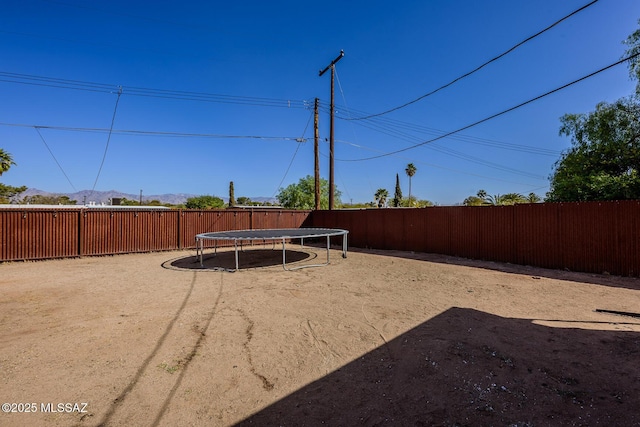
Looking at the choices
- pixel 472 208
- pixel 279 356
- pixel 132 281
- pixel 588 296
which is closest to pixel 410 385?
pixel 279 356

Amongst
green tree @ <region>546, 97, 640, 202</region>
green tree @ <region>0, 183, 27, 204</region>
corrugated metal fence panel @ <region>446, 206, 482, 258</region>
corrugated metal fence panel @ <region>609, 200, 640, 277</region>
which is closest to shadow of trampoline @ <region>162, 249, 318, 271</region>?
corrugated metal fence panel @ <region>446, 206, 482, 258</region>

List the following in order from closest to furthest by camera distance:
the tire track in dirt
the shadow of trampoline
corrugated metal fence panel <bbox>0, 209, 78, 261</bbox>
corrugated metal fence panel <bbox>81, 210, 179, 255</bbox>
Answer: the tire track in dirt < the shadow of trampoline < corrugated metal fence panel <bbox>0, 209, 78, 261</bbox> < corrugated metal fence panel <bbox>81, 210, 179, 255</bbox>

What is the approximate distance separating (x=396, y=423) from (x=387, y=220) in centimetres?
1081

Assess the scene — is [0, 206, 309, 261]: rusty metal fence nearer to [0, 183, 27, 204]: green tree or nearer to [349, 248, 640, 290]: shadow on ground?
[349, 248, 640, 290]: shadow on ground

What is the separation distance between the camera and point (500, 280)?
266 inches

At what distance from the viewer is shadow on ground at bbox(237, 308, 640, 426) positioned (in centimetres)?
220

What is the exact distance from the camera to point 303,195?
30.0 metres

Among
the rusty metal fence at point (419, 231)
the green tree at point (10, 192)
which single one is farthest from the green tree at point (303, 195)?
the green tree at point (10, 192)

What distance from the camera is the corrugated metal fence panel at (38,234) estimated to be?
9133 mm

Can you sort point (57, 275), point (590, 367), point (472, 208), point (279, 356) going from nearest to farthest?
point (590, 367) < point (279, 356) < point (57, 275) < point (472, 208)

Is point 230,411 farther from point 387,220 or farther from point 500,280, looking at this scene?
point 387,220

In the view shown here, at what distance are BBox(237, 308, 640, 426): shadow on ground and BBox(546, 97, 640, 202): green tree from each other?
32.2ft

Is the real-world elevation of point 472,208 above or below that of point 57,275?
above

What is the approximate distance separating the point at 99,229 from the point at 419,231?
12.2 m
